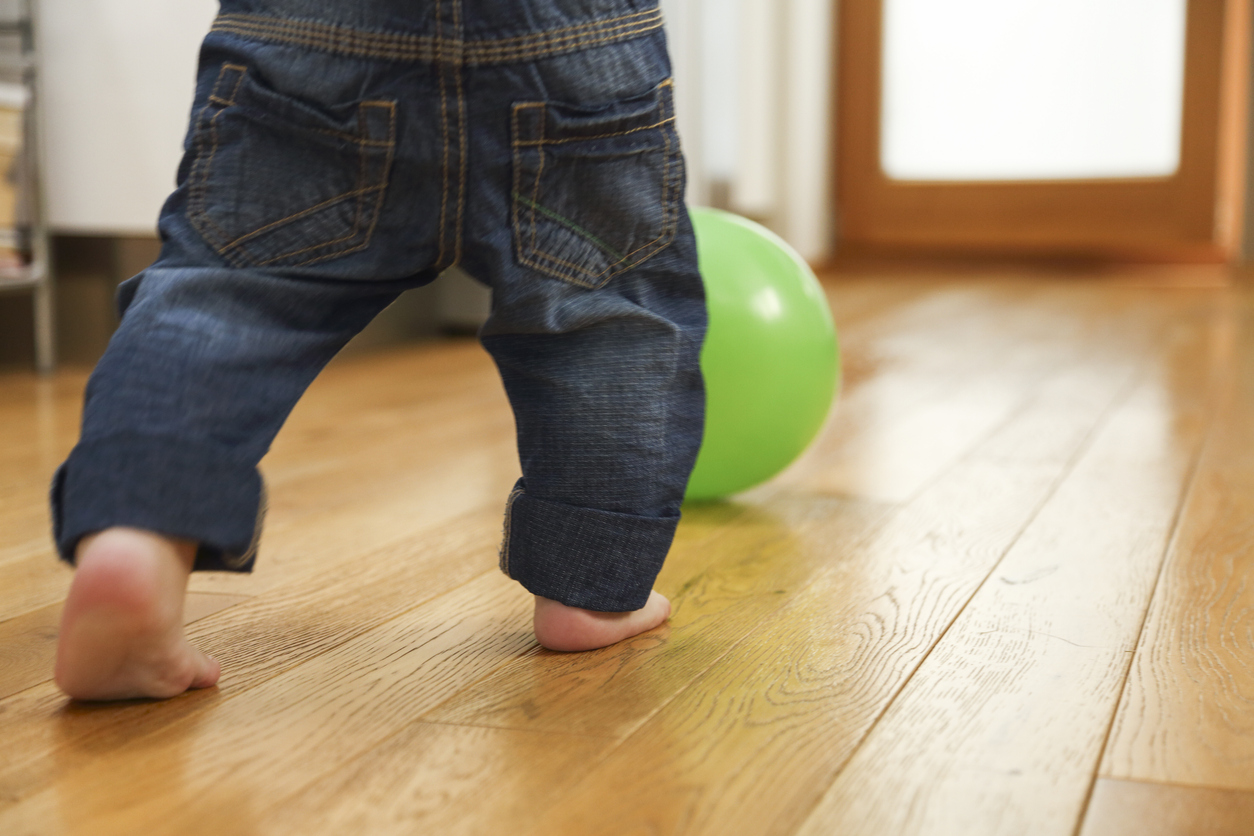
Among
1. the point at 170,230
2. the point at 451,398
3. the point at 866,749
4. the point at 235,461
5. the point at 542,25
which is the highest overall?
the point at 542,25

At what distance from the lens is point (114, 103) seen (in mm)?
2045

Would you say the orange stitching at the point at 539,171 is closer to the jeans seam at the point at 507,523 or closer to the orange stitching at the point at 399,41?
the orange stitching at the point at 399,41

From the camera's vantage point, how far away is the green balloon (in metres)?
1.17

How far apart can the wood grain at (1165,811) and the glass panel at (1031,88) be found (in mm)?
4521

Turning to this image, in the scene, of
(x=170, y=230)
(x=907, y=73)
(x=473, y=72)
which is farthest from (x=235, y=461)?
(x=907, y=73)

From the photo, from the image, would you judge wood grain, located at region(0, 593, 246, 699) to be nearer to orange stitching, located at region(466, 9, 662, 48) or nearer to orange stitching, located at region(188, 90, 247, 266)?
orange stitching, located at region(188, 90, 247, 266)

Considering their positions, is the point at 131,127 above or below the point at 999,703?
above

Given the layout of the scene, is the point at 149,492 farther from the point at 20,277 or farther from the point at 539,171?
the point at 20,277

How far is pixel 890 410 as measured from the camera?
5.90ft

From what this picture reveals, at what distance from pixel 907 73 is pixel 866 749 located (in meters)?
4.67

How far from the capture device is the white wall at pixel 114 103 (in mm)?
1990

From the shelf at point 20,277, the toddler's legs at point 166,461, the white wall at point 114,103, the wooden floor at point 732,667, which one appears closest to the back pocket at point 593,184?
the toddler's legs at point 166,461

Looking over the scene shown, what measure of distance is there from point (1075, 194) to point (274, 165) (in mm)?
4531

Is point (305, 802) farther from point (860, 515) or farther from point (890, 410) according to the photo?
point (890, 410)
